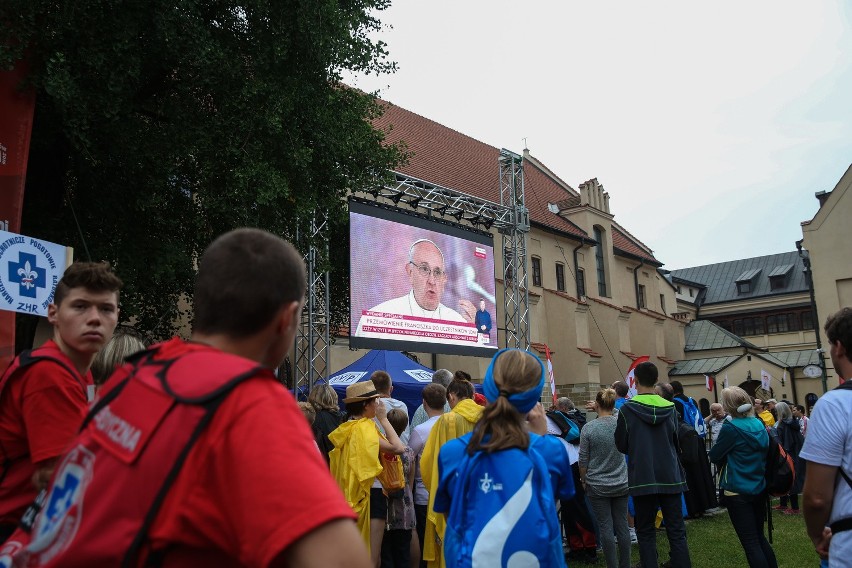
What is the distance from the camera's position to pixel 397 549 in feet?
23.6

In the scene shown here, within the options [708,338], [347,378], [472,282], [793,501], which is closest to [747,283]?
[708,338]

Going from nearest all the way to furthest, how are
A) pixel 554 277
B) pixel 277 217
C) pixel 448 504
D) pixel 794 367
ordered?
pixel 448 504, pixel 277 217, pixel 554 277, pixel 794 367

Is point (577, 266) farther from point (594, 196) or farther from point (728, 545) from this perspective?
point (728, 545)

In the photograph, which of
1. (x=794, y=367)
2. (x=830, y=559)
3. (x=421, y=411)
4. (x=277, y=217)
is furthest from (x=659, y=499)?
(x=794, y=367)

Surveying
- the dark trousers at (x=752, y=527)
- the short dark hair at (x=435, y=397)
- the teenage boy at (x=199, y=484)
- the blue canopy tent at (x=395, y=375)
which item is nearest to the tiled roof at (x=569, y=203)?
the blue canopy tent at (x=395, y=375)

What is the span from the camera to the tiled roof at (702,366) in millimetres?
44125

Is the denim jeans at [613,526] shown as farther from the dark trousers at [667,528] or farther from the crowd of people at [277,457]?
the dark trousers at [667,528]

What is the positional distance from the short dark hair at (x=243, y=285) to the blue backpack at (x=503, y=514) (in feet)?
7.35

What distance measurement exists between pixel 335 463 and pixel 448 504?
3388 millimetres

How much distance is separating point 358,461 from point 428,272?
1344cm

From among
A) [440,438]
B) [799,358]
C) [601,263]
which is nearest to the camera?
[440,438]

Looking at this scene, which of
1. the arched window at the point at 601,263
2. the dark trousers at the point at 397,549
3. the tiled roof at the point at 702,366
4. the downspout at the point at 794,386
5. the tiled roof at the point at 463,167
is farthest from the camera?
the downspout at the point at 794,386

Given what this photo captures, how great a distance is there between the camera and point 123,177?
11.8m

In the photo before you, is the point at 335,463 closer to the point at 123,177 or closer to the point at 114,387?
the point at 114,387
